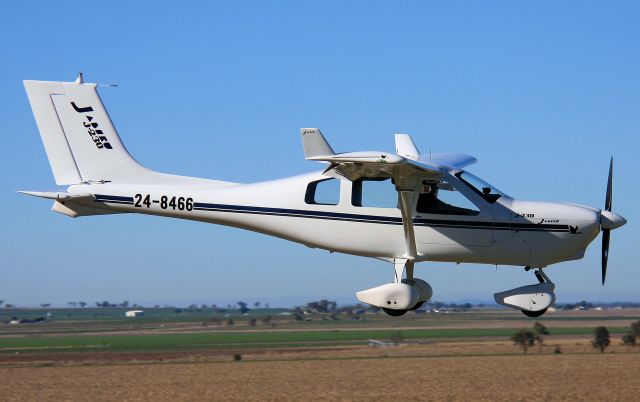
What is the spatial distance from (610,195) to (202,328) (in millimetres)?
120775

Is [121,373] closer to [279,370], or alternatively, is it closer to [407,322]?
[279,370]

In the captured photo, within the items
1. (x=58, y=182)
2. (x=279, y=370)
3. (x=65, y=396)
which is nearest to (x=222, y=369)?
(x=279, y=370)

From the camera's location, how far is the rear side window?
19.0 meters

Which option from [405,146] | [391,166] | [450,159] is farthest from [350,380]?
[391,166]

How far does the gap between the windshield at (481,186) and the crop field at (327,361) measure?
23983 mm

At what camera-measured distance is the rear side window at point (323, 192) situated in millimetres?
18953

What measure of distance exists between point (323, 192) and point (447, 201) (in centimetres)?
236

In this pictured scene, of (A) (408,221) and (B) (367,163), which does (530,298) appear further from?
(B) (367,163)

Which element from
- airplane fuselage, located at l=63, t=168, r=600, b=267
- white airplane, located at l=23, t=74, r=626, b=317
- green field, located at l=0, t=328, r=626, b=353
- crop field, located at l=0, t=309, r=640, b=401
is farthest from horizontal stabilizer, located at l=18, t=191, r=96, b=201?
green field, located at l=0, t=328, r=626, b=353

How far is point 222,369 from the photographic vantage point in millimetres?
67375

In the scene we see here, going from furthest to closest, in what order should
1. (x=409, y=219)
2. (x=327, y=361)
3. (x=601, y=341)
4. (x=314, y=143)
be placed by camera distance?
(x=601, y=341)
(x=327, y=361)
(x=409, y=219)
(x=314, y=143)

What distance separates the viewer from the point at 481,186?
18.8m

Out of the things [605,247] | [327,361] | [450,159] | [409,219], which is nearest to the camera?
[409,219]

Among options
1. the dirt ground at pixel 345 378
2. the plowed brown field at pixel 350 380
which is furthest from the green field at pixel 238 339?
the plowed brown field at pixel 350 380
